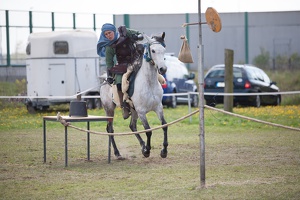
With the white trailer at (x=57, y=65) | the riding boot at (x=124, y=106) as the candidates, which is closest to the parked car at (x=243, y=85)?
the white trailer at (x=57, y=65)

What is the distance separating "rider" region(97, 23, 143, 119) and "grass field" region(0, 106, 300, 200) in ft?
5.29

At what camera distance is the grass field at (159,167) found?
33.2 feet

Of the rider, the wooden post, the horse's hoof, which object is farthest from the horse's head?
the wooden post

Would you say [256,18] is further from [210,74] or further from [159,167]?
[159,167]

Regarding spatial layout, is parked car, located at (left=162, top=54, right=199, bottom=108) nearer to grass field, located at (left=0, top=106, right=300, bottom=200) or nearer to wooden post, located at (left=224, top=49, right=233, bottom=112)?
wooden post, located at (left=224, top=49, right=233, bottom=112)

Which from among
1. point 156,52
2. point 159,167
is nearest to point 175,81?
point 156,52

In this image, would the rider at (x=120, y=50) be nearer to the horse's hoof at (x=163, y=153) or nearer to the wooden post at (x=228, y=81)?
the horse's hoof at (x=163, y=153)

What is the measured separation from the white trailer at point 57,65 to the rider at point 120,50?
40.3 feet

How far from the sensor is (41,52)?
2716 centimetres

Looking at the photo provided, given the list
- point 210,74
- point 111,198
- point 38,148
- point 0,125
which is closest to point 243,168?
point 111,198

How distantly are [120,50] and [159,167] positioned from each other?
2917 mm

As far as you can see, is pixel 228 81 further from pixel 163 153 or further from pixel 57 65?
pixel 163 153

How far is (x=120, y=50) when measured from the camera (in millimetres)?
14414

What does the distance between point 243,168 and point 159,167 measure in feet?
5.08
